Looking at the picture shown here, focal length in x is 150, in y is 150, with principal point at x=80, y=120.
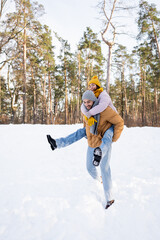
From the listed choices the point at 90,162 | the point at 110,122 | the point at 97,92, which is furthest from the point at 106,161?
the point at 97,92

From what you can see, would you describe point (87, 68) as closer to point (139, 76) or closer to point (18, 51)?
point (139, 76)

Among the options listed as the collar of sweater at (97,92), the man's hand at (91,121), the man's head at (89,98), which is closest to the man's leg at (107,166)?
the man's hand at (91,121)

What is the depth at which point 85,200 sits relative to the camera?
110 inches

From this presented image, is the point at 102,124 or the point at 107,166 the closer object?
the point at 102,124

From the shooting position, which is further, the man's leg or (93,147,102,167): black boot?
the man's leg

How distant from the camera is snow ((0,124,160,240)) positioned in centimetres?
212

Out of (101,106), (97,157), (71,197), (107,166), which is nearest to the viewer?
(97,157)

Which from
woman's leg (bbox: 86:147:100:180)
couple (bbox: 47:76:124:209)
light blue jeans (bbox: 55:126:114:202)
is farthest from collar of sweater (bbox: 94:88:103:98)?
woman's leg (bbox: 86:147:100:180)

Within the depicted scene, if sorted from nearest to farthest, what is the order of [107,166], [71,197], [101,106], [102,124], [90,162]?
[101,106] → [102,124] → [107,166] → [90,162] → [71,197]

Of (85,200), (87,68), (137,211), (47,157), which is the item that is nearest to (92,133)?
(85,200)

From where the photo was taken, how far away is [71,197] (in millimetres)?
2908

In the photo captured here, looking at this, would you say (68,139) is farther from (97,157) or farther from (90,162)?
(97,157)

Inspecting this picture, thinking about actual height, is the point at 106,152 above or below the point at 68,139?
below

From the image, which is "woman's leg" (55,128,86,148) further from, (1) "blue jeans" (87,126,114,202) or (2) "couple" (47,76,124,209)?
(1) "blue jeans" (87,126,114,202)
